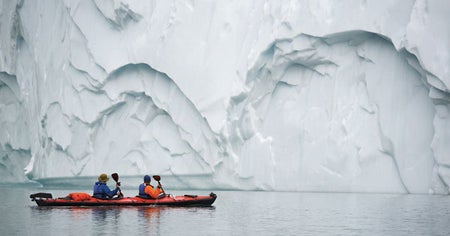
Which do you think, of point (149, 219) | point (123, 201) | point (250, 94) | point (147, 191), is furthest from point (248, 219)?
point (250, 94)

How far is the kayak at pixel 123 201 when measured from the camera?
17.1m

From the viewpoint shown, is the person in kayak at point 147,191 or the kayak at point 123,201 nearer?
the kayak at point 123,201

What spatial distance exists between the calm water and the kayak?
0.17 meters

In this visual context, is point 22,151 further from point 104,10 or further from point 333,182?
point 333,182

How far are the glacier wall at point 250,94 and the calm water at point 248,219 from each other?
3.45m

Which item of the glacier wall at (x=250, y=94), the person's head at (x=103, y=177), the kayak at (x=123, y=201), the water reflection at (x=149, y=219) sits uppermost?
the glacier wall at (x=250, y=94)

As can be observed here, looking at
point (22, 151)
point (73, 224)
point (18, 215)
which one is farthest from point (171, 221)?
point (22, 151)

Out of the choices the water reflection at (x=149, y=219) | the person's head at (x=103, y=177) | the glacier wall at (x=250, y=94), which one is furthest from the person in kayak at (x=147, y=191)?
the glacier wall at (x=250, y=94)

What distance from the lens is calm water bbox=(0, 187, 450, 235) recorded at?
11681 millimetres

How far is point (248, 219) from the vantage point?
548 inches

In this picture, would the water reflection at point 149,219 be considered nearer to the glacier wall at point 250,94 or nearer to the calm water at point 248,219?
the calm water at point 248,219

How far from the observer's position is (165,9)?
2541cm

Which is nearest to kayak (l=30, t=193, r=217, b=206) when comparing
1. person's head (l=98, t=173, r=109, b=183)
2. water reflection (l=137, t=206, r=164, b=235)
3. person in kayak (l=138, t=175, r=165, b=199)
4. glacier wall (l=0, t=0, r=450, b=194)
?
person in kayak (l=138, t=175, r=165, b=199)

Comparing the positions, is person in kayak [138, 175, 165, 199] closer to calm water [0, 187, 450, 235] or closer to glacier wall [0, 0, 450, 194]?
calm water [0, 187, 450, 235]
